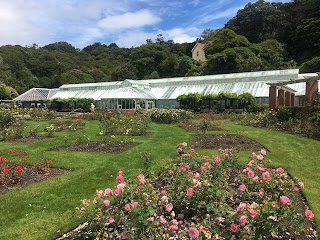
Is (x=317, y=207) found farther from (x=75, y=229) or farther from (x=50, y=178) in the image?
(x=50, y=178)

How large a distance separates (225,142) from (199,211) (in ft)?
23.7

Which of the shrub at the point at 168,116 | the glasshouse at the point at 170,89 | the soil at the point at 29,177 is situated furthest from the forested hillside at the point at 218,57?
the soil at the point at 29,177

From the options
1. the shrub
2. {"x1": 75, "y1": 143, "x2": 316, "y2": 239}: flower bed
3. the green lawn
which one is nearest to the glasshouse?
the shrub

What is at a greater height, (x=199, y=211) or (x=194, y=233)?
(x=194, y=233)

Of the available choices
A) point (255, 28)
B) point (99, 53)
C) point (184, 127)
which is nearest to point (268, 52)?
point (255, 28)

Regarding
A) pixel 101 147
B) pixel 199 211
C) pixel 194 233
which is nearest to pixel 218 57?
pixel 101 147

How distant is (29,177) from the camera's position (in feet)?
23.5

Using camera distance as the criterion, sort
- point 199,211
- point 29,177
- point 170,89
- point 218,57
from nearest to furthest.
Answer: point 199,211 < point 29,177 < point 170,89 < point 218,57

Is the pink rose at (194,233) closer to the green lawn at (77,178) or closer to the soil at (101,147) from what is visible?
the green lawn at (77,178)

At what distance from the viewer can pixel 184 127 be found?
53.1 feet

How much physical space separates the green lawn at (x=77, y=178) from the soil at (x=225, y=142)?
1.39ft

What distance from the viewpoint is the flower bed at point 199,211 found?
3.29 meters

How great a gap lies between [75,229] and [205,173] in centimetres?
212

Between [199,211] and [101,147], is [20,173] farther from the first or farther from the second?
[199,211]
